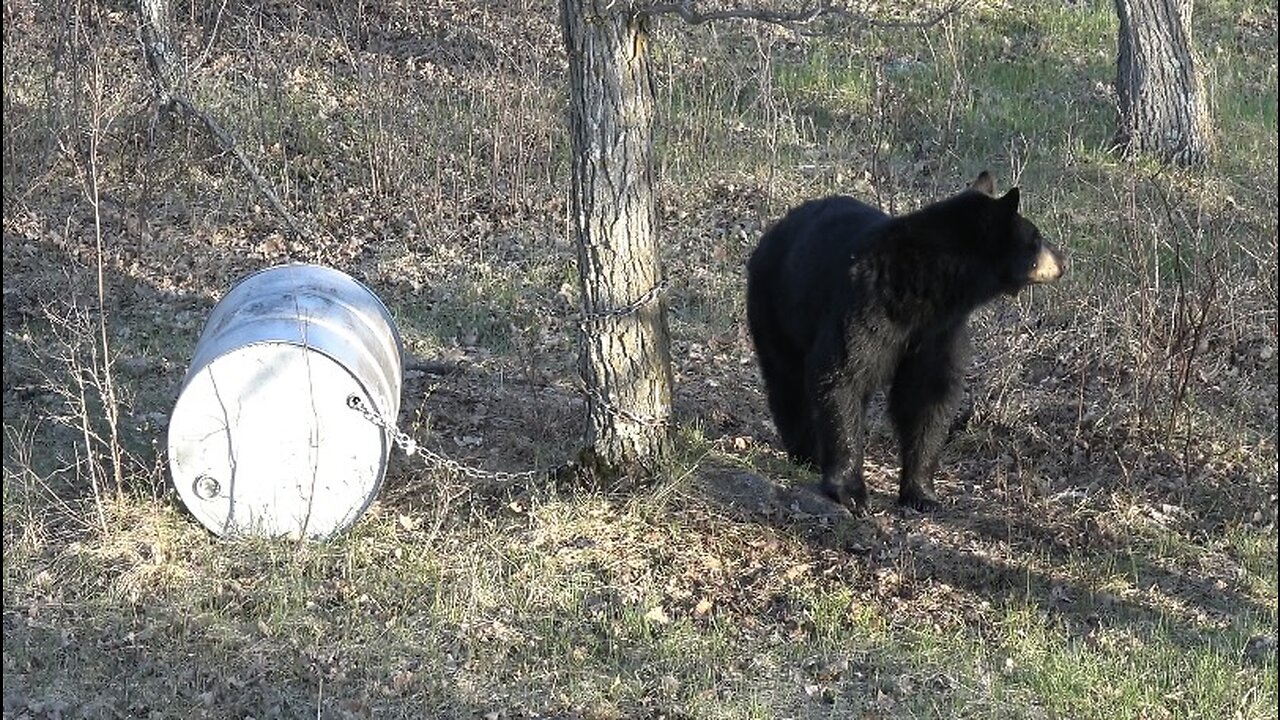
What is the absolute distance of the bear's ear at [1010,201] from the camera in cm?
614

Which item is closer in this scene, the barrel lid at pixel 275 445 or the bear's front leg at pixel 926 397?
the barrel lid at pixel 275 445

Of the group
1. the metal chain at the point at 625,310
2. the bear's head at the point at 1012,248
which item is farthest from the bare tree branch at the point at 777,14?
the metal chain at the point at 625,310

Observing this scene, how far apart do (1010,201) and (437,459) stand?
9.10 ft

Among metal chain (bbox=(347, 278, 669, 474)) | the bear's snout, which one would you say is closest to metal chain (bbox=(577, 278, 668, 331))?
metal chain (bbox=(347, 278, 669, 474))

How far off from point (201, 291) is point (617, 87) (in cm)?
483

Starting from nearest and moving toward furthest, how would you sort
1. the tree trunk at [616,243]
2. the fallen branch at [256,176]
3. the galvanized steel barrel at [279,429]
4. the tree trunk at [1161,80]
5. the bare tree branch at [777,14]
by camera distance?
the bare tree branch at [777,14]
the galvanized steel barrel at [279,429]
the tree trunk at [616,243]
the fallen branch at [256,176]
the tree trunk at [1161,80]

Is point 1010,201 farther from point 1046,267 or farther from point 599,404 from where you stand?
point 599,404

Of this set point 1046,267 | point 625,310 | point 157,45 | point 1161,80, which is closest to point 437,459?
point 625,310

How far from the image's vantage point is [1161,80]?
11.5m

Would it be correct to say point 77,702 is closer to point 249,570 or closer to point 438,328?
point 249,570

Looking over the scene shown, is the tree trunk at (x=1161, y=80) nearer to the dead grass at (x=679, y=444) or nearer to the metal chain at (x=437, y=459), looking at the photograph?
the dead grass at (x=679, y=444)

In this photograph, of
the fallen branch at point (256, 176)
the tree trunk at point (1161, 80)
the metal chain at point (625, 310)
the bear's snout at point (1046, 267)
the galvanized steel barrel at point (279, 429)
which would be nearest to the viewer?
the galvanized steel barrel at point (279, 429)

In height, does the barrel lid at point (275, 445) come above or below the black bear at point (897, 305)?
below

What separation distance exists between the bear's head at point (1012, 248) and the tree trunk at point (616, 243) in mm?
1487
